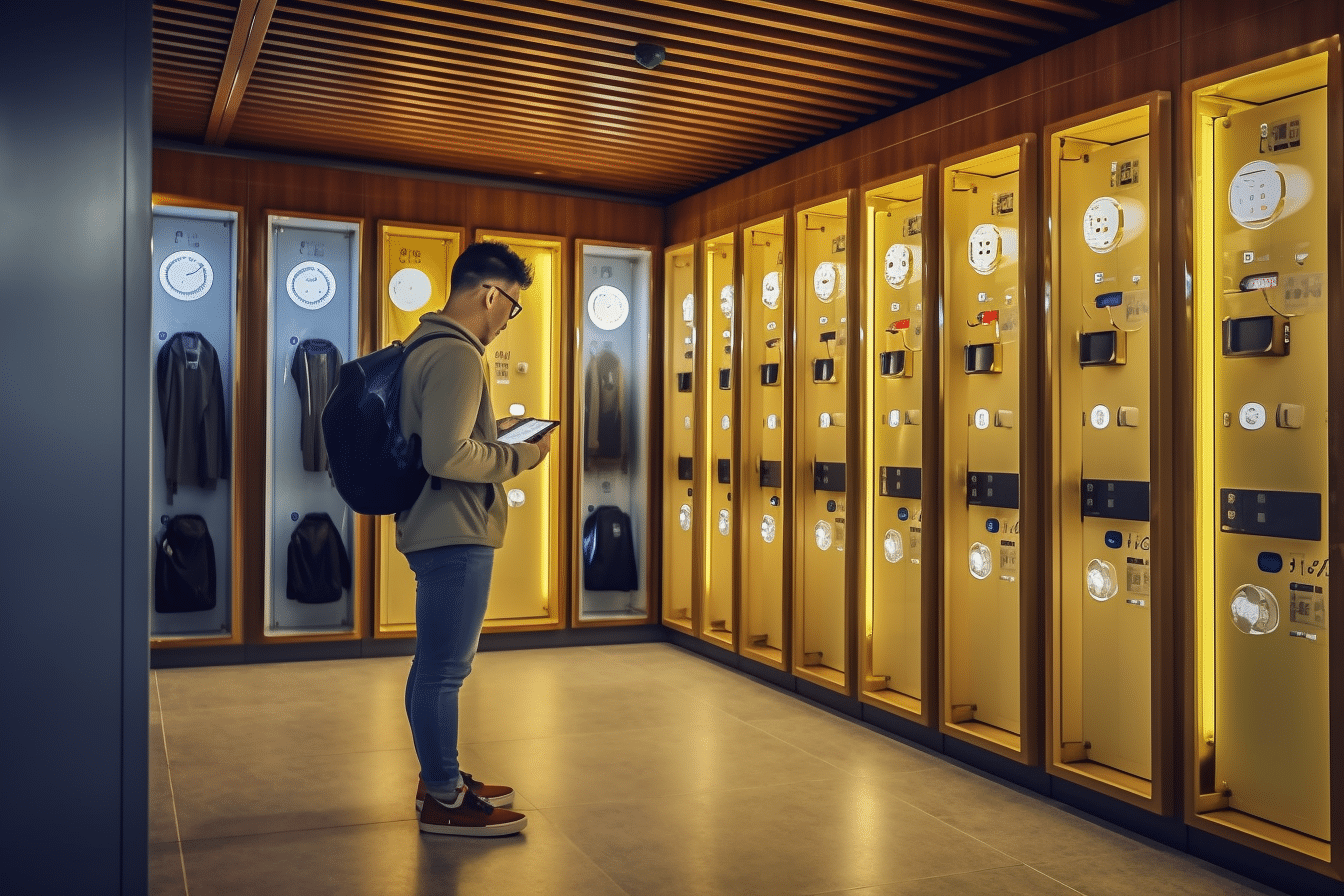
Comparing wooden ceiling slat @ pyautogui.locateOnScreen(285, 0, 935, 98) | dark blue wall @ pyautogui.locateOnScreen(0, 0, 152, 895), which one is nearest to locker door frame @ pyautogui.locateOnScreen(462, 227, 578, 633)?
wooden ceiling slat @ pyautogui.locateOnScreen(285, 0, 935, 98)

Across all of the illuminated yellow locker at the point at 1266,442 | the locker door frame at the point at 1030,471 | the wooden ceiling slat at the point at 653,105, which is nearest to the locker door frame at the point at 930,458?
the locker door frame at the point at 1030,471

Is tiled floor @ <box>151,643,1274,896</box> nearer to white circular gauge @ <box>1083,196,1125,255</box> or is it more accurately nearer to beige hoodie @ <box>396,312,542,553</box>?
beige hoodie @ <box>396,312,542,553</box>

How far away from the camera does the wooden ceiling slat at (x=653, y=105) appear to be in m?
5.36

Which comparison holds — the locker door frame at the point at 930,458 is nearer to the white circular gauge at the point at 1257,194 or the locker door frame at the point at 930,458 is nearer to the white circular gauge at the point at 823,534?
the white circular gauge at the point at 823,534

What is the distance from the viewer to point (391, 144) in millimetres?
6488

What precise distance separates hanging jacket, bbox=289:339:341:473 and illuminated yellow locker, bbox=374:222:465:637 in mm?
356

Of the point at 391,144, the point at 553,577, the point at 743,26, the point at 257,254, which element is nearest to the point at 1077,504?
the point at 743,26

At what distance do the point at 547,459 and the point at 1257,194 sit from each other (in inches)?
186

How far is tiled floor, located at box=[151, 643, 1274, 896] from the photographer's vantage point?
3.38 metres

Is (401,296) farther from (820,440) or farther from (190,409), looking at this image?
(820,440)

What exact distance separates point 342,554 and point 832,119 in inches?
154

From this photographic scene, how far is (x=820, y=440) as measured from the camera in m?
5.91

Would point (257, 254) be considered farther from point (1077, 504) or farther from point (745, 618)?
point (1077, 504)

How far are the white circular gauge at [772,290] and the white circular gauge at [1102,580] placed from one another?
2.62m
